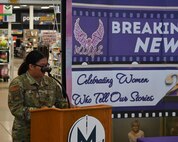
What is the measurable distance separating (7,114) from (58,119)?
750 cm

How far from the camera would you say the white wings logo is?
4250mm

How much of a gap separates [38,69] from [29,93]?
0.21 meters

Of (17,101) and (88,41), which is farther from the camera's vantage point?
(88,41)

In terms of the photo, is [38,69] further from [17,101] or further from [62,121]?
[62,121]

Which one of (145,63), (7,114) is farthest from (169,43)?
(7,114)

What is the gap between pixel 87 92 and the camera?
4.34m

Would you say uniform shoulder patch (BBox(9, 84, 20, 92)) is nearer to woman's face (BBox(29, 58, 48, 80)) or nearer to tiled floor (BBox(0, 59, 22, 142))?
woman's face (BBox(29, 58, 48, 80))

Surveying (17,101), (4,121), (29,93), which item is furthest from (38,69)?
(4,121)

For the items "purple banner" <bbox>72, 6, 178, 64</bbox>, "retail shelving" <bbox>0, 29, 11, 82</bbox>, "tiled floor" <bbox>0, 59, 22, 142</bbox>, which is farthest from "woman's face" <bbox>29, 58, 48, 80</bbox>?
"retail shelving" <bbox>0, 29, 11, 82</bbox>

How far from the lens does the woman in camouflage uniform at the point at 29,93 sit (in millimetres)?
3625

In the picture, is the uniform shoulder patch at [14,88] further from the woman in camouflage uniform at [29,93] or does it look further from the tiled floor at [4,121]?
the tiled floor at [4,121]

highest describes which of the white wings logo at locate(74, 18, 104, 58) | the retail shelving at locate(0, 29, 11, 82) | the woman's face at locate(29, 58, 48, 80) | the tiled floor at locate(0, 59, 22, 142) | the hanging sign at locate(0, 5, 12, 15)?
the hanging sign at locate(0, 5, 12, 15)

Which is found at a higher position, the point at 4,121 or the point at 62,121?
the point at 62,121

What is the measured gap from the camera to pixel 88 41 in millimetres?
4301
